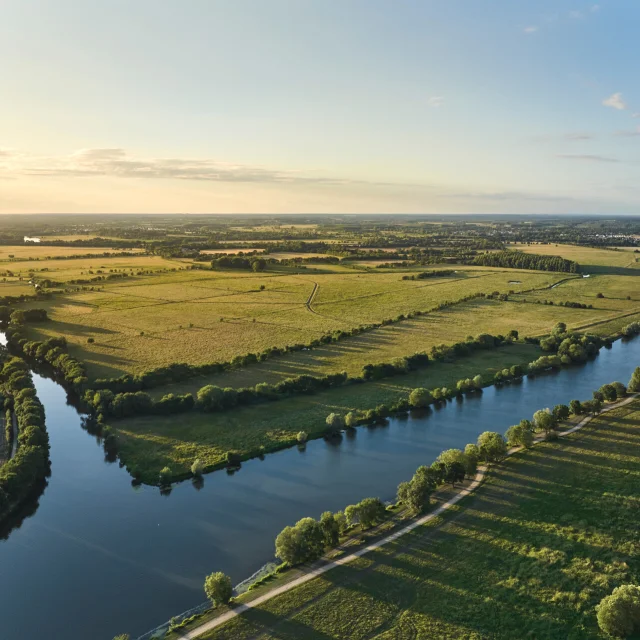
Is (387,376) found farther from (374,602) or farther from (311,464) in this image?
(374,602)

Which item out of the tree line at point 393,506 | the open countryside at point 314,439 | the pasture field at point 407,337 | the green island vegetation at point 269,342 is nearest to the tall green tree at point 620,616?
the open countryside at point 314,439

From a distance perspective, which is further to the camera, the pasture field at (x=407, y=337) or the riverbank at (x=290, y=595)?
the pasture field at (x=407, y=337)

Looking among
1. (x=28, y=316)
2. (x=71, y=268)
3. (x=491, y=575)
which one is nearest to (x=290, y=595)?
(x=491, y=575)

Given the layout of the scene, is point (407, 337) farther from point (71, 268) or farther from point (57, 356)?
point (71, 268)

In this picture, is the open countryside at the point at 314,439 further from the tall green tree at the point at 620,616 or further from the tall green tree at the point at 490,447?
the tall green tree at the point at 620,616

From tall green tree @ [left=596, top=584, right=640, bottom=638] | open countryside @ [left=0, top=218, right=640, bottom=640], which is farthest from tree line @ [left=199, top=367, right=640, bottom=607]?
tall green tree @ [left=596, top=584, right=640, bottom=638]

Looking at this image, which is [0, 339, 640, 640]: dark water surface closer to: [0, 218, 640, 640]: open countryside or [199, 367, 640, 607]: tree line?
[0, 218, 640, 640]: open countryside

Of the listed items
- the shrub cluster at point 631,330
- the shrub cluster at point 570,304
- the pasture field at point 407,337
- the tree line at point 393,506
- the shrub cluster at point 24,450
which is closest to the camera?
the tree line at point 393,506
